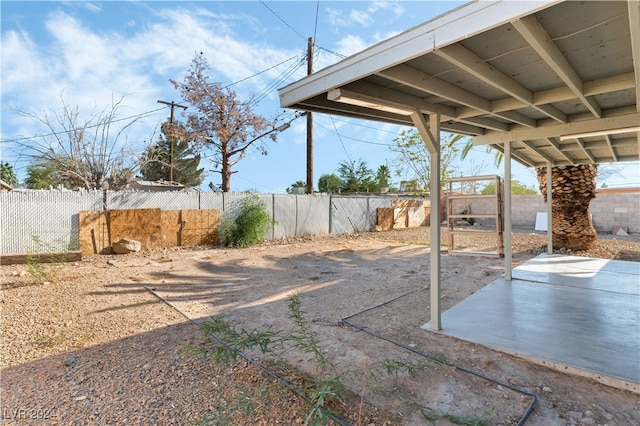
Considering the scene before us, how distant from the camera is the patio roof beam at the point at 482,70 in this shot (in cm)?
186

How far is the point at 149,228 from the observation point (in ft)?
24.0

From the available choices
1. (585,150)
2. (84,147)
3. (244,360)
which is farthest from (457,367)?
(84,147)

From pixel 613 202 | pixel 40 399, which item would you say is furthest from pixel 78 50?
pixel 613 202

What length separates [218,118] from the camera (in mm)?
11055

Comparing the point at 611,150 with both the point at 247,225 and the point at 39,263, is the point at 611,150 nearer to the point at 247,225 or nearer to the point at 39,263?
the point at 247,225

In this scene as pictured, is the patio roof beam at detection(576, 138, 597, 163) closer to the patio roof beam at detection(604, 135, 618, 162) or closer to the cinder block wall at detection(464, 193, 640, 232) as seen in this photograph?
the patio roof beam at detection(604, 135, 618, 162)

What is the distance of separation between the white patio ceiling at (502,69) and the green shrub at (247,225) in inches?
239

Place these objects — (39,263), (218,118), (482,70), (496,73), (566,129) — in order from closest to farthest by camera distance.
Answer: (482,70) → (496,73) → (566,129) → (39,263) → (218,118)

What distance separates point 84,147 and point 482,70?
33.2 ft

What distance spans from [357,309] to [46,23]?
768 cm

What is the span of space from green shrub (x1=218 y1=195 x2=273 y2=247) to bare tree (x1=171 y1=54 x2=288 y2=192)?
3196 mm

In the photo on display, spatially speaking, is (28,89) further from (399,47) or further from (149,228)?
(399,47)

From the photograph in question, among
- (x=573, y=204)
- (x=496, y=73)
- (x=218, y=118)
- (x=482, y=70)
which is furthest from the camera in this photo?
(x=218, y=118)

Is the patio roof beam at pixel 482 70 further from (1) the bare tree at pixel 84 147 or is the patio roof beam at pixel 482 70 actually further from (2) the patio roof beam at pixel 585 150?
(1) the bare tree at pixel 84 147
